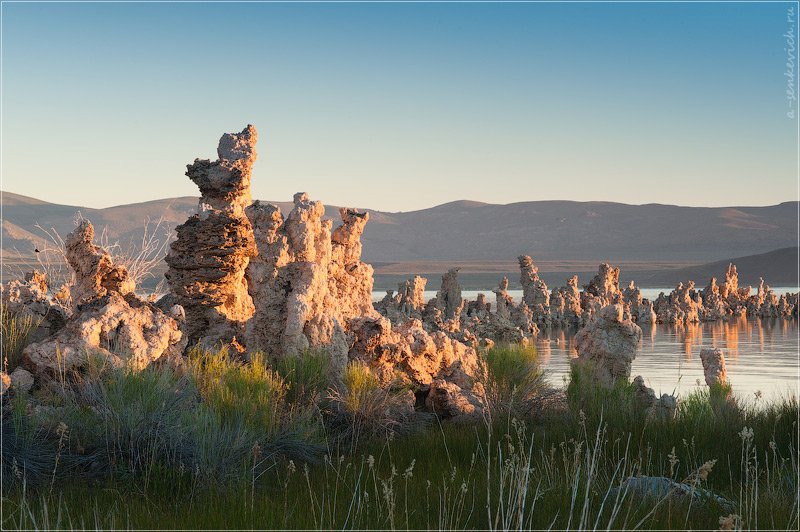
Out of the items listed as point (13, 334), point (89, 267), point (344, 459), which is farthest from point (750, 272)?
point (13, 334)

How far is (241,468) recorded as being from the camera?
24.6 ft

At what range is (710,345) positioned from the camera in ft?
102

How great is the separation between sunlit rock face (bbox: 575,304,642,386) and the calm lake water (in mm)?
648

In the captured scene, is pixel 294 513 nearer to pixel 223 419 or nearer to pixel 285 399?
pixel 223 419

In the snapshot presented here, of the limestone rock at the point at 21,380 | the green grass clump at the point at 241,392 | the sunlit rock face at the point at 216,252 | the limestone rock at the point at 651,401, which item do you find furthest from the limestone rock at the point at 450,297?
the limestone rock at the point at 21,380

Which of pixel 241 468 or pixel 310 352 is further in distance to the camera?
pixel 310 352

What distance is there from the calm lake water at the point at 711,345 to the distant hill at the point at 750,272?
89.9m

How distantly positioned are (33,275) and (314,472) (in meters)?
6.27

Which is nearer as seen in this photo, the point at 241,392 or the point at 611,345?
the point at 241,392

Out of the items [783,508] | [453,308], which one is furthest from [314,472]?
[453,308]

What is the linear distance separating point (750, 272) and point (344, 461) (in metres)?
147

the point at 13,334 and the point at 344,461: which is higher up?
the point at 13,334

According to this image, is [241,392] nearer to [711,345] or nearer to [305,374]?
[305,374]

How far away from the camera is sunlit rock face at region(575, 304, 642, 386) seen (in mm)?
13414
